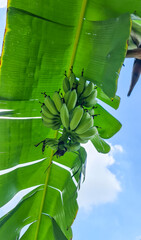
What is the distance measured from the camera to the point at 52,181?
5.56 feet

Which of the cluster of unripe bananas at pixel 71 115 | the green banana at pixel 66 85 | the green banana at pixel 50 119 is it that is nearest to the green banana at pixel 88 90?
the cluster of unripe bananas at pixel 71 115

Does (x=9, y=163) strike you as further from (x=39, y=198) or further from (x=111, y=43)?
(x=111, y=43)

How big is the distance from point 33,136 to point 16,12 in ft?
2.70

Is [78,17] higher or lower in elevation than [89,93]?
higher

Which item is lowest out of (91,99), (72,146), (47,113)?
(72,146)

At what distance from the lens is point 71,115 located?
3.91 feet

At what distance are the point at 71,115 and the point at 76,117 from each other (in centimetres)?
5

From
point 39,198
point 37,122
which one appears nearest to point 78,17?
point 37,122

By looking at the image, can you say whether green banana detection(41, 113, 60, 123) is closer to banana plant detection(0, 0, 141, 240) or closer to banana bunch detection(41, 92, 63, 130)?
banana bunch detection(41, 92, 63, 130)

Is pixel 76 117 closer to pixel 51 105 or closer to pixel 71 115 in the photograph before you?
pixel 71 115

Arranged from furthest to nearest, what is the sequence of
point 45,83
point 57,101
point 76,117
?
1. point 45,83
2. point 57,101
3. point 76,117

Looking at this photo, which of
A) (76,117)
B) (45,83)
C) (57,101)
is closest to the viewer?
(76,117)

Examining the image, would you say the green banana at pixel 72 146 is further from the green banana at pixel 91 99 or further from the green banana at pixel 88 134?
the green banana at pixel 91 99

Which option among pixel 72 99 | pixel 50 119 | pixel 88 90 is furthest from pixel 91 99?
pixel 50 119
